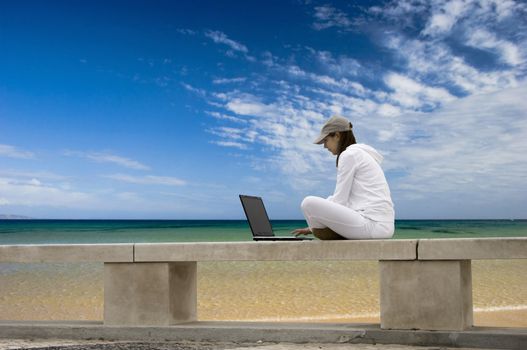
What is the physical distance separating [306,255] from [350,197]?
0.61m

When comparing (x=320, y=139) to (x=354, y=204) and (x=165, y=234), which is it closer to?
(x=354, y=204)

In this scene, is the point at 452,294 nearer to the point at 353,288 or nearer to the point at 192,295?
the point at 192,295

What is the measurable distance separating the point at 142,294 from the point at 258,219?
1228mm

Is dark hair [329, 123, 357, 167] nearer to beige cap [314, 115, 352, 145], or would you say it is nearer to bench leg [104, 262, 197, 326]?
beige cap [314, 115, 352, 145]

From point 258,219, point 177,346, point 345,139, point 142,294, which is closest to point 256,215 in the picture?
point 258,219

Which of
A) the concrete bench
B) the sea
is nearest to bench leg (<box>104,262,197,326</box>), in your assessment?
the concrete bench

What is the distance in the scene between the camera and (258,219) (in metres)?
5.55

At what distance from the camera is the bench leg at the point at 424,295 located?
463cm

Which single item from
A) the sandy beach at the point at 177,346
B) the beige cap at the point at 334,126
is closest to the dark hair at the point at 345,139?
the beige cap at the point at 334,126

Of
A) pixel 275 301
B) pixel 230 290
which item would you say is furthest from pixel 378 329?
pixel 230 290

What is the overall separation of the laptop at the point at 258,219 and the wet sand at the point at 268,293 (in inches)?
157

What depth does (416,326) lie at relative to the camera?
15.4 ft

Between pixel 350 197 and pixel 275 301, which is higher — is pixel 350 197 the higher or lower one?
the higher one

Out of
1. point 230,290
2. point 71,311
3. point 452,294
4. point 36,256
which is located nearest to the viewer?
point 452,294
